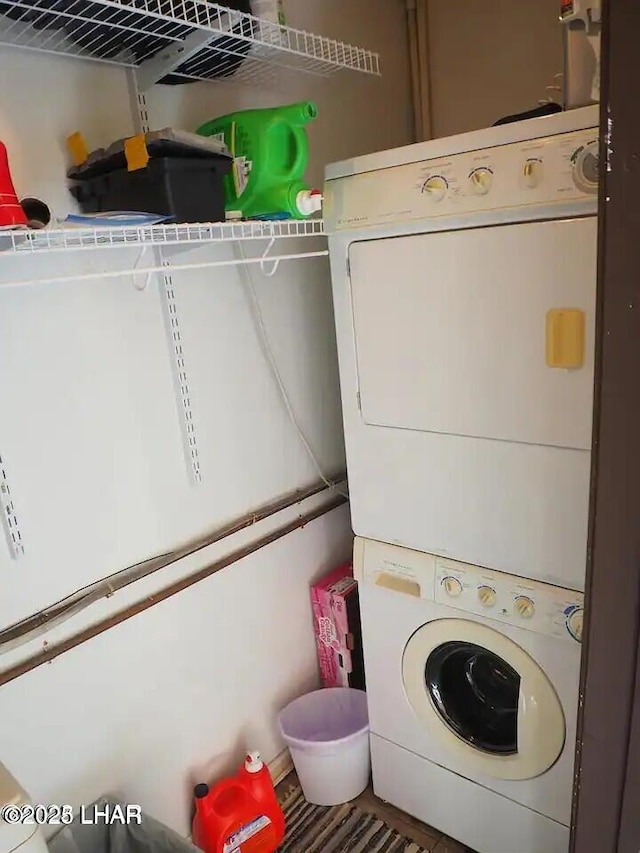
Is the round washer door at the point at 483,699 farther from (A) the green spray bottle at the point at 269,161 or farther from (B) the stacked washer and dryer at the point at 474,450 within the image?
(A) the green spray bottle at the point at 269,161

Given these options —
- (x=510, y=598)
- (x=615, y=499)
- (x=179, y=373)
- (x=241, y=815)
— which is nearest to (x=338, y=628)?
(x=241, y=815)

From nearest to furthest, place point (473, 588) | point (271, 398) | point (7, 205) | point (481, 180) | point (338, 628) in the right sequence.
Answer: point (7, 205)
point (481, 180)
point (473, 588)
point (271, 398)
point (338, 628)

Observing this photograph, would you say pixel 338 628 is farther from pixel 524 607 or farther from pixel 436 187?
pixel 436 187

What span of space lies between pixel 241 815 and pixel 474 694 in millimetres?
680

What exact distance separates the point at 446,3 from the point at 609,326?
62.3 inches

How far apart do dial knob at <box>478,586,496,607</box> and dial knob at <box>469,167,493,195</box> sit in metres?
0.86

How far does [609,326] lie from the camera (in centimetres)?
104

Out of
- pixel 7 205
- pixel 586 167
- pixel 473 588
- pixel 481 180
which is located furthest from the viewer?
pixel 473 588

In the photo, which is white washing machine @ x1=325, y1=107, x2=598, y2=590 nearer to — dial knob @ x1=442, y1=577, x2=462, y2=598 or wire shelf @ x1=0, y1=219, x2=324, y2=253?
dial knob @ x1=442, y1=577, x2=462, y2=598

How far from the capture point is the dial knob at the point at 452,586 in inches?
61.9

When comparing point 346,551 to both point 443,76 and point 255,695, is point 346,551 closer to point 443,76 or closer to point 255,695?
point 255,695

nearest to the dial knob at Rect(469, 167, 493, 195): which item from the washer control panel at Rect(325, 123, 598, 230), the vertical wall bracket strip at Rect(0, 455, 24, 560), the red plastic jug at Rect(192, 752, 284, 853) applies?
the washer control panel at Rect(325, 123, 598, 230)

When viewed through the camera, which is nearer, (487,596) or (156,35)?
(156,35)

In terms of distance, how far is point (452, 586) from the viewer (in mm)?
1581
